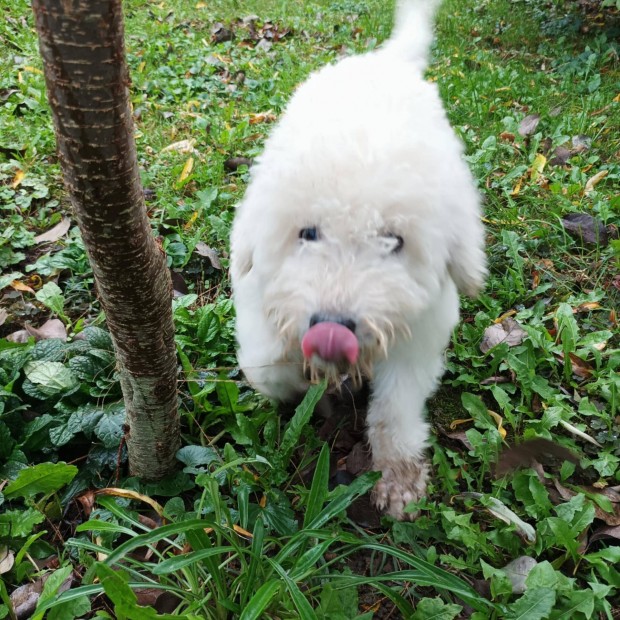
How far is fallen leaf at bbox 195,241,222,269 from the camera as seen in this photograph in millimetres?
3074

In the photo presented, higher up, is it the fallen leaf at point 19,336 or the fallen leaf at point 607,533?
the fallen leaf at point 19,336

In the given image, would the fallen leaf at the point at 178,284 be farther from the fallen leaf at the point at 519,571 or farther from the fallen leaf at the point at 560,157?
the fallen leaf at the point at 560,157

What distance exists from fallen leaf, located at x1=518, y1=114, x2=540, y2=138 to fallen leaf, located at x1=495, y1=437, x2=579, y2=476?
2753 mm

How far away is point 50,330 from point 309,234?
150 centimetres

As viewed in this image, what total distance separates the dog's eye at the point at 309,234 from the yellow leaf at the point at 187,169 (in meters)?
2.05

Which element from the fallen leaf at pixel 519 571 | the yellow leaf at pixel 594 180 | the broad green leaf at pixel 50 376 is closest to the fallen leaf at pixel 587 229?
the yellow leaf at pixel 594 180

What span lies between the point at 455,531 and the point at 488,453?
0.40 metres

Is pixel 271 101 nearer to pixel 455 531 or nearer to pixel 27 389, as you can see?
pixel 27 389

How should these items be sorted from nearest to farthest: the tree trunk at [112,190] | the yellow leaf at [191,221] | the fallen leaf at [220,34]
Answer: the tree trunk at [112,190] → the yellow leaf at [191,221] → the fallen leaf at [220,34]

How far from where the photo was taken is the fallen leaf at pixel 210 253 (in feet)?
10.1

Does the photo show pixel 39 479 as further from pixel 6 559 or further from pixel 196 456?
pixel 196 456

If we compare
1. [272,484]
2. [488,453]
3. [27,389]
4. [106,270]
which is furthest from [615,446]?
[27,389]

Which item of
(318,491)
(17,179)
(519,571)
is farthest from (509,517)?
(17,179)

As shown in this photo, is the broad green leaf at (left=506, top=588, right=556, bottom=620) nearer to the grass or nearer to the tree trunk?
the grass
